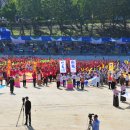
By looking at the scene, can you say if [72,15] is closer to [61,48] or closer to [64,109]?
[61,48]

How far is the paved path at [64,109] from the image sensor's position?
22.4m

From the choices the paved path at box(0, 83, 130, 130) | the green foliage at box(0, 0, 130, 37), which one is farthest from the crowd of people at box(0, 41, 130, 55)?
the paved path at box(0, 83, 130, 130)

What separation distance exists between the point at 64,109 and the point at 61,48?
5096 centimetres

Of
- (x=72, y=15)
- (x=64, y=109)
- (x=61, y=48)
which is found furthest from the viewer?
(x=72, y=15)

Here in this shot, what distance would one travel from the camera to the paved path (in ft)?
73.5

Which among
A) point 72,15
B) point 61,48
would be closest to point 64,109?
point 61,48

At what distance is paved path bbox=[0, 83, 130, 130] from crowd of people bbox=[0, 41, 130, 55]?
39.5 meters

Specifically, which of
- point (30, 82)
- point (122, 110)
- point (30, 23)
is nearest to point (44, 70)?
point (30, 82)

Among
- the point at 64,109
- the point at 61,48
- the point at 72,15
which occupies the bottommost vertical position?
the point at 61,48

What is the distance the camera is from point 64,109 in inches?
1051

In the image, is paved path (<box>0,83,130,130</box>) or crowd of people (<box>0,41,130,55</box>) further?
crowd of people (<box>0,41,130,55</box>)

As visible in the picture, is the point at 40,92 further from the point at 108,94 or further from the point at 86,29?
the point at 86,29

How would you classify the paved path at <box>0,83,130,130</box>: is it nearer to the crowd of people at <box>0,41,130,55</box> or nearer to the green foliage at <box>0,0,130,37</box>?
the crowd of people at <box>0,41,130,55</box>

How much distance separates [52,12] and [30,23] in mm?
9145
